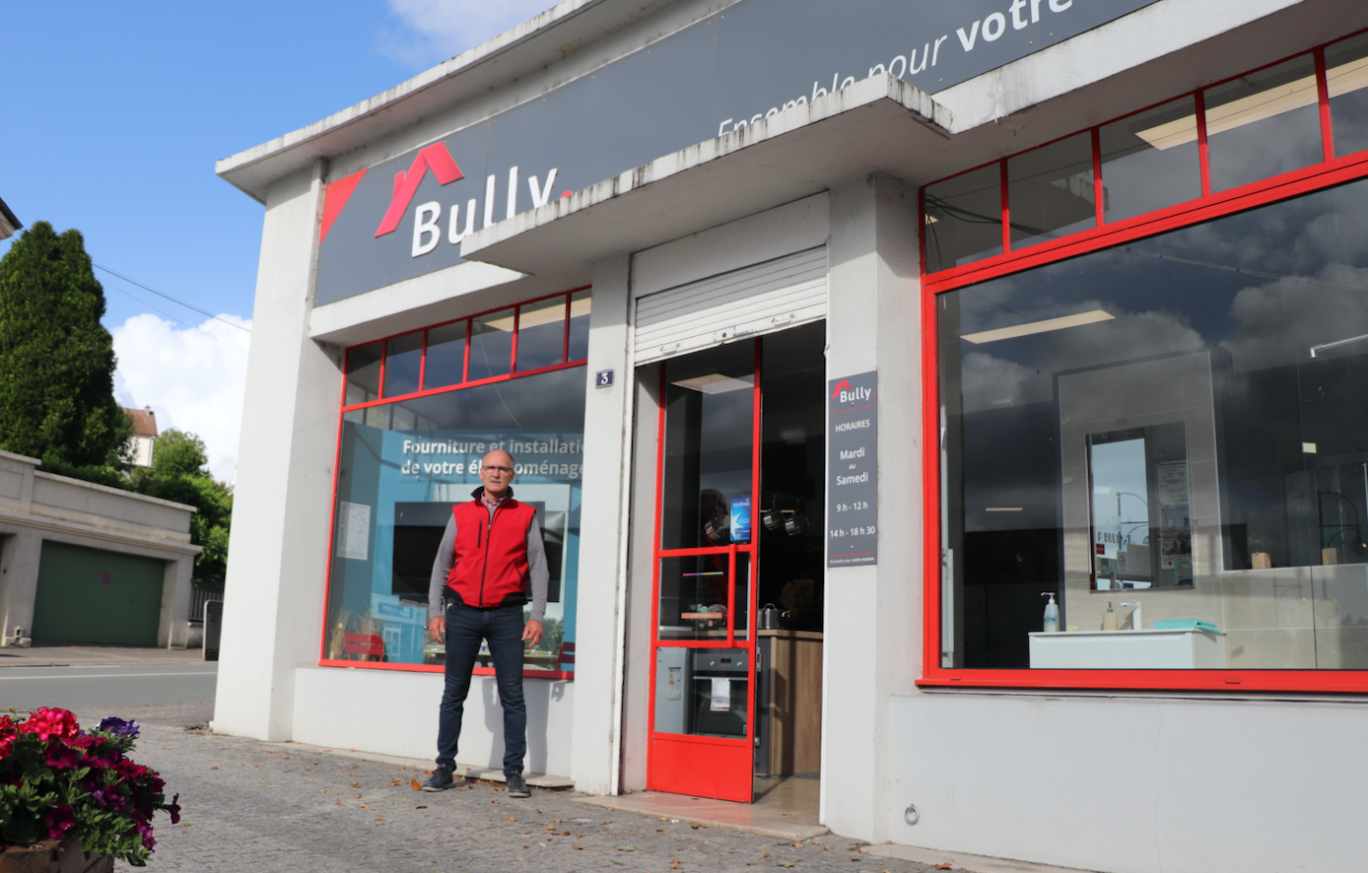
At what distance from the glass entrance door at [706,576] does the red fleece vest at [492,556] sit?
0.90 metres

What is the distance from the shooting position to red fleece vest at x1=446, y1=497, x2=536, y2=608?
7.02 metres

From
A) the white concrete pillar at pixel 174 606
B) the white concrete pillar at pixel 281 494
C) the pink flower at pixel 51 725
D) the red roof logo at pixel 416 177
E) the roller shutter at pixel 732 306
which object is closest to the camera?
the pink flower at pixel 51 725

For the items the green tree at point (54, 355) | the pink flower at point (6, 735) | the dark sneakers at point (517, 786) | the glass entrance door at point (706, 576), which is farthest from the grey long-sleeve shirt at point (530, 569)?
the green tree at point (54, 355)

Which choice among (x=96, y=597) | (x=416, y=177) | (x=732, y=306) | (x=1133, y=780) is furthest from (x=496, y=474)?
(x=96, y=597)

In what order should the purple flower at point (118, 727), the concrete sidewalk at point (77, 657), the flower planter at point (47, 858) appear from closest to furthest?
the flower planter at point (47, 858), the purple flower at point (118, 727), the concrete sidewalk at point (77, 657)

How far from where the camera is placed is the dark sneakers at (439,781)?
6.72 metres

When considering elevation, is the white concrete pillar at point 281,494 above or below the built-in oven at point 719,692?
above

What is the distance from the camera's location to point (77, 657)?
24156 mm

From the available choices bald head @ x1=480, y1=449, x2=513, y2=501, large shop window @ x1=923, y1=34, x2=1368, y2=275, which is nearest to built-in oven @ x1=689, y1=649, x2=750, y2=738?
bald head @ x1=480, y1=449, x2=513, y2=501

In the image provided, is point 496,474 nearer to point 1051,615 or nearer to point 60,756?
point 1051,615

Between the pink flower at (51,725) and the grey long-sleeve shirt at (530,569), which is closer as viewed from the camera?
the pink flower at (51,725)

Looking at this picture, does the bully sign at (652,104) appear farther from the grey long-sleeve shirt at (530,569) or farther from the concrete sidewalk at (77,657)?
the concrete sidewalk at (77,657)

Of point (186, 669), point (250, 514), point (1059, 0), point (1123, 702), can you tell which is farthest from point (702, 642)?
point (186, 669)

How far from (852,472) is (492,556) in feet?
8.18
